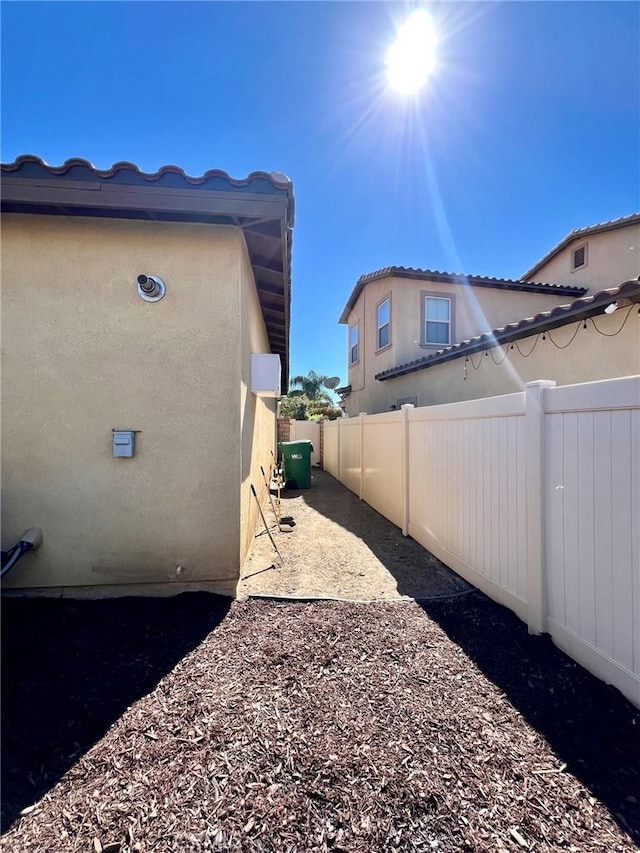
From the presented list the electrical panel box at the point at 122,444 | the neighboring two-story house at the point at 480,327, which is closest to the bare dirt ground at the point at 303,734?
the electrical panel box at the point at 122,444

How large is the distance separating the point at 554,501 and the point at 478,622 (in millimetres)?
1441

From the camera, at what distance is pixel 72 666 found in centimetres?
272

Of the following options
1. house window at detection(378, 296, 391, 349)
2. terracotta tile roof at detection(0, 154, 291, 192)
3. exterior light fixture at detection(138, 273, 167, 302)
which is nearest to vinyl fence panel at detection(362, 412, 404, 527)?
terracotta tile roof at detection(0, 154, 291, 192)

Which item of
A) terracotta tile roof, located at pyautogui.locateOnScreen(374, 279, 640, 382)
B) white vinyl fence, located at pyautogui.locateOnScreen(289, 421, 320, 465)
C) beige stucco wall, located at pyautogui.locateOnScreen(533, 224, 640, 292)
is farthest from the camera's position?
white vinyl fence, located at pyautogui.locateOnScreen(289, 421, 320, 465)

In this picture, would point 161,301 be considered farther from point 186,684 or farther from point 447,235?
point 447,235

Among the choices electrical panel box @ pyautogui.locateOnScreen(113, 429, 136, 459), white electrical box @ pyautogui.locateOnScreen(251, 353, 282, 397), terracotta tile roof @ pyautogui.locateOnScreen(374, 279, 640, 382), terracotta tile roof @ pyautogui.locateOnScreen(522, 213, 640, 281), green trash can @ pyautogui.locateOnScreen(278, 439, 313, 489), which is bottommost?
green trash can @ pyautogui.locateOnScreen(278, 439, 313, 489)

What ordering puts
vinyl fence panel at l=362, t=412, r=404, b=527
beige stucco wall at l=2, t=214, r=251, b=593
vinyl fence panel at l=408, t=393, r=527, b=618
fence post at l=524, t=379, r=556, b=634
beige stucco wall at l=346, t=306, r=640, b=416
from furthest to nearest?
vinyl fence panel at l=362, t=412, r=404, b=527 → beige stucco wall at l=346, t=306, r=640, b=416 → beige stucco wall at l=2, t=214, r=251, b=593 → vinyl fence panel at l=408, t=393, r=527, b=618 → fence post at l=524, t=379, r=556, b=634

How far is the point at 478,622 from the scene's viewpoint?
336 centimetres

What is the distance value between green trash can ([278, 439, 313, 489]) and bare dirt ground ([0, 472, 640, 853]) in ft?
24.5

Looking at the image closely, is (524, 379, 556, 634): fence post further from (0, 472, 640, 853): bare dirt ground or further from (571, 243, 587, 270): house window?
(571, 243, 587, 270): house window

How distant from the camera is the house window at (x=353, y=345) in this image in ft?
51.0

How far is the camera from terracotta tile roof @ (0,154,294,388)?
322cm

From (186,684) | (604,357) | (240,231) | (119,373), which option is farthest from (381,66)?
(186,684)

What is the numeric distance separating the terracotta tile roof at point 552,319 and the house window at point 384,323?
340 cm
